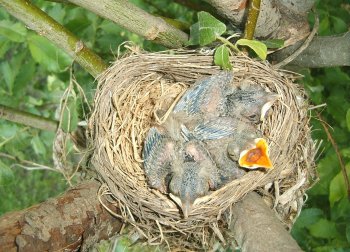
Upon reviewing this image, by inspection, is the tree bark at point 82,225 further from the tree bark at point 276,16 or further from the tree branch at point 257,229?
the tree bark at point 276,16

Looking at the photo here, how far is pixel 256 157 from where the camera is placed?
137cm

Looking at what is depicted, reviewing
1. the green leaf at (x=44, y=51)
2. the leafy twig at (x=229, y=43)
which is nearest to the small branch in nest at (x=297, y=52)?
the leafy twig at (x=229, y=43)

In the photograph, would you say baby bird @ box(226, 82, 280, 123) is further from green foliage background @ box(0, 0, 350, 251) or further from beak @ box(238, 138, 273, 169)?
green foliage background @ box(0, 0, 350, 251)

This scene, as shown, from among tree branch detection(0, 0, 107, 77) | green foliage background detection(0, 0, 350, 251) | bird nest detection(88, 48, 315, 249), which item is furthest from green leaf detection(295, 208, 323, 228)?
tree branch detection(0, 0, 107, 77)

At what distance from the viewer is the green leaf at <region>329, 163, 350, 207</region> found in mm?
1714

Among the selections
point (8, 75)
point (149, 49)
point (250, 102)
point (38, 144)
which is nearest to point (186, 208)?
point (250, 102)

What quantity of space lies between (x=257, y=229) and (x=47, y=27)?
2.50ft

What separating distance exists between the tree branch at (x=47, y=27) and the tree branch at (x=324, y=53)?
58cm

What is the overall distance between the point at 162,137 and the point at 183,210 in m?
0.28

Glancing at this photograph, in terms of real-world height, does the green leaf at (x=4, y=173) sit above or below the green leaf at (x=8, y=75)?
below

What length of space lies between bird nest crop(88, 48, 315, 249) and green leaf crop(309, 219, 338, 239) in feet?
1.16

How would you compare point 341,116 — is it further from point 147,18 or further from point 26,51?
point 26,51

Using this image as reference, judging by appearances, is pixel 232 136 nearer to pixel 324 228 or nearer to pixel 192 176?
pixel 192 176

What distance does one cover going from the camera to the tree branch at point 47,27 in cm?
142
